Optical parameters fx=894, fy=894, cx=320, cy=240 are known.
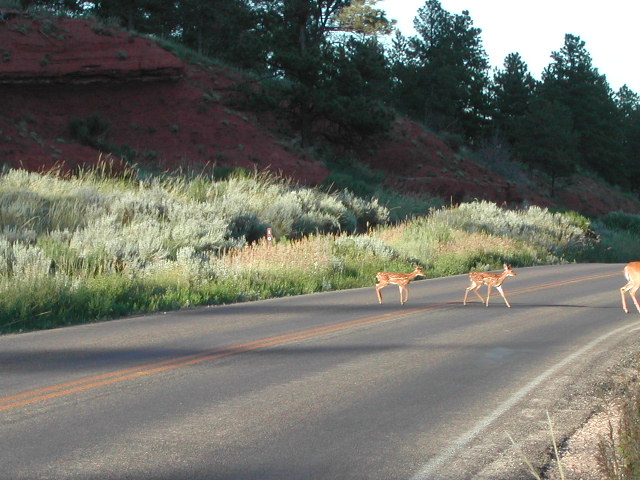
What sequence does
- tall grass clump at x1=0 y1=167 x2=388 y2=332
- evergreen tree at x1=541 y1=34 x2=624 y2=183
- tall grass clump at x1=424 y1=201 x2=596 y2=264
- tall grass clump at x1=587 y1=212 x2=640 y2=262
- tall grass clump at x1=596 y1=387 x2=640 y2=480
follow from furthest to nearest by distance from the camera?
1. evergreen tree at x1=541 y1=34 x2=624 y2=183
2. tall grass clump at x1=587 y1=212 x2=640 y2=262
3. tall grass clump at x1=424 y1=201 x2=596 y2=264
4. tall grass clump at x1=0 y1=167 x2=388 y2=332
5. tall grass clump at x1=596 y1=387 x2=640 y2=480

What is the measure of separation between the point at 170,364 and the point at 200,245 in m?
11.8

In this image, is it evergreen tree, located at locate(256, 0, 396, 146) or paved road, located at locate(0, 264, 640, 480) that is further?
evergreen tree, located at locate(256, 0, 396, 146)

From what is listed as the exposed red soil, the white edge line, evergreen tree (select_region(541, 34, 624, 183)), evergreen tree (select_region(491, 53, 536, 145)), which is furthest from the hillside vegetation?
evergreen tree (select_region(541, 34, 624, 183))

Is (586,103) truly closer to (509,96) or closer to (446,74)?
Answer: (509,96)

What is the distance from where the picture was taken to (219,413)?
7.49 metres

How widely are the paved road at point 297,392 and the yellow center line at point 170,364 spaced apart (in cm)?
3

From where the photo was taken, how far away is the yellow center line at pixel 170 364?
25.7 ft

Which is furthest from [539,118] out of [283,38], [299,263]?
[299,263]

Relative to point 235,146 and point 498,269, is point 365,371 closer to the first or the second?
point 498,269

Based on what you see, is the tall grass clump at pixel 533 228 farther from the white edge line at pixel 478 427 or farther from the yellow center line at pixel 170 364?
the white edge line at pixel 478 427

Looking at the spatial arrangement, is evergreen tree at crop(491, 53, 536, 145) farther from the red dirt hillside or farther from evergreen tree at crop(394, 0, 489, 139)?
the red dirt hillside

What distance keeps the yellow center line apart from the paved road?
27 millimetres

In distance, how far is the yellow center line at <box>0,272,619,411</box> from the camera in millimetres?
7836

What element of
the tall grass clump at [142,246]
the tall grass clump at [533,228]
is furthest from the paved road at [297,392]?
the tall grass clump at [533,228]
